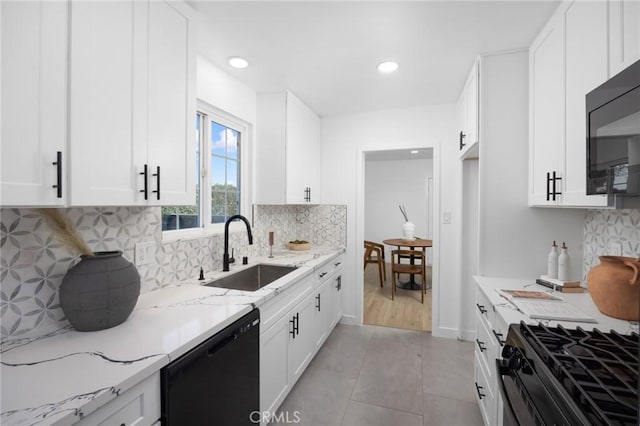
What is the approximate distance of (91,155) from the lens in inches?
41.7

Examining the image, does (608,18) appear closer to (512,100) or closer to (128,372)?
(512,100)

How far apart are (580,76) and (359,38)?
1.17m

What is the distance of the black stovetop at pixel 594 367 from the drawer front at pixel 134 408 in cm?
121

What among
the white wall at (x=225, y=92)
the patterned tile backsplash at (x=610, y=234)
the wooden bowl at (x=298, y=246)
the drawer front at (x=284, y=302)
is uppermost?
the white wall at (x=225, y=92)

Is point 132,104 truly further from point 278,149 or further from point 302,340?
point 302,340

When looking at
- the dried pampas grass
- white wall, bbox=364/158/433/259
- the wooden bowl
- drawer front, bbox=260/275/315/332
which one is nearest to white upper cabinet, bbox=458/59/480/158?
drawer front, bbox=260/275/315/332

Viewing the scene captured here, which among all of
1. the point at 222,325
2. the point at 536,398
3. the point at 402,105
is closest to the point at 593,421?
the point at 536,398

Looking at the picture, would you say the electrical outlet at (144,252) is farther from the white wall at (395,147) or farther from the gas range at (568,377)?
the white wall at (395,147)

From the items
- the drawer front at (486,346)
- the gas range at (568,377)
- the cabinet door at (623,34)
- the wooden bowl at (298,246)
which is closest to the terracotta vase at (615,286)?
the gas range at (568,377)

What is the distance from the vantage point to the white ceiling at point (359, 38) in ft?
5.16

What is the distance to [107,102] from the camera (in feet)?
3.65

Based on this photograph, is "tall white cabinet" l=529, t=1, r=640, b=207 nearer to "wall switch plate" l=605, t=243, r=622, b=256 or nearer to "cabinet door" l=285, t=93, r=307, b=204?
"wall switch plate" l=605, t=243, r=622, b=256

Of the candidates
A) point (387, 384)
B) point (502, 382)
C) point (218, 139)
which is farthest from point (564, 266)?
point (218, 139)

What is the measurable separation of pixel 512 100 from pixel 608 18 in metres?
0.87
